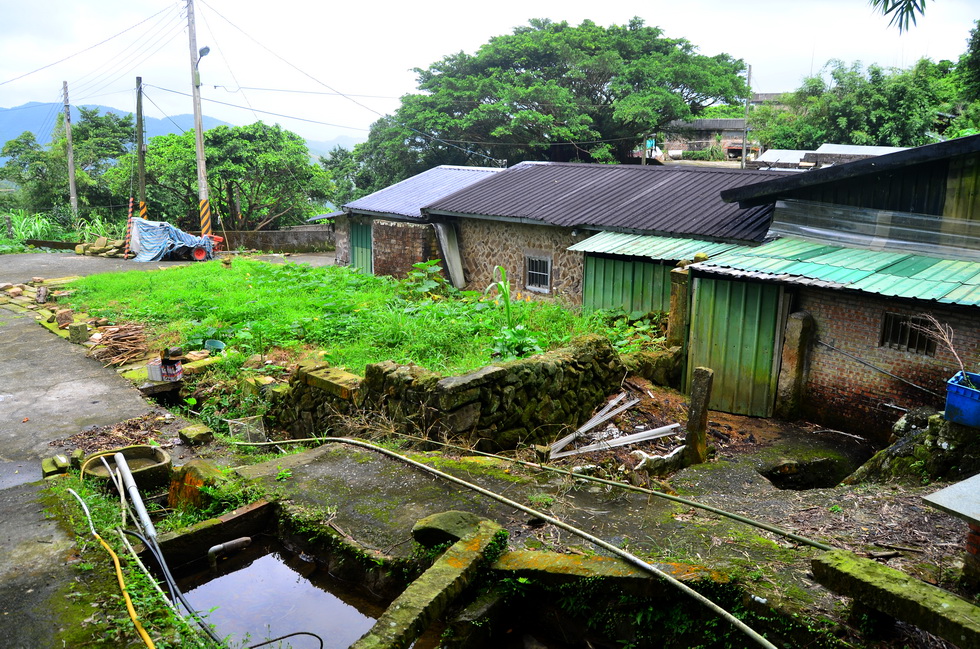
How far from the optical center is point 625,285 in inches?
516

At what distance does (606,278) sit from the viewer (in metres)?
13.5

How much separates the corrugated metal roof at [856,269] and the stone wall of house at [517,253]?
4243mm

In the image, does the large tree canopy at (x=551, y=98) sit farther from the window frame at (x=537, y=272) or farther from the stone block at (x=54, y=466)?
the stone block at (x=54, y=466)

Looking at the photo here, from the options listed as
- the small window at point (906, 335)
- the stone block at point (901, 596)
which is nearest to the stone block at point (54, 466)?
the stone block at point (901, 596)

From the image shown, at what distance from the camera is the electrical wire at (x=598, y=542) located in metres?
3.96

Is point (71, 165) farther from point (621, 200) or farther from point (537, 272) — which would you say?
point (621, 200)

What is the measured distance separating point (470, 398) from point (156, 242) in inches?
840

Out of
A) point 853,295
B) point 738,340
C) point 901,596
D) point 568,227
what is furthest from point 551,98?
point 901,596

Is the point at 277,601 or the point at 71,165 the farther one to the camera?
the point at 71,165

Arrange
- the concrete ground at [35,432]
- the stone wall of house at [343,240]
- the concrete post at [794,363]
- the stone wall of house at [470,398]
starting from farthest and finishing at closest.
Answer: the stone wall of house at [343,240] < the concrete post at [794,363] < the stone wall of house at [470,398] < the concrete ground at [35,432]

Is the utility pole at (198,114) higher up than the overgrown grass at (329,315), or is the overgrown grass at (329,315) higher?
the utility pole at (198,114)

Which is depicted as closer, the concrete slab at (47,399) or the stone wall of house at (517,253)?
the concrete slab at (47,399)

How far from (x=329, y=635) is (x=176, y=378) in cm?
670

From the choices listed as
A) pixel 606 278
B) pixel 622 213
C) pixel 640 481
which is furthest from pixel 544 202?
pixel 640 481
